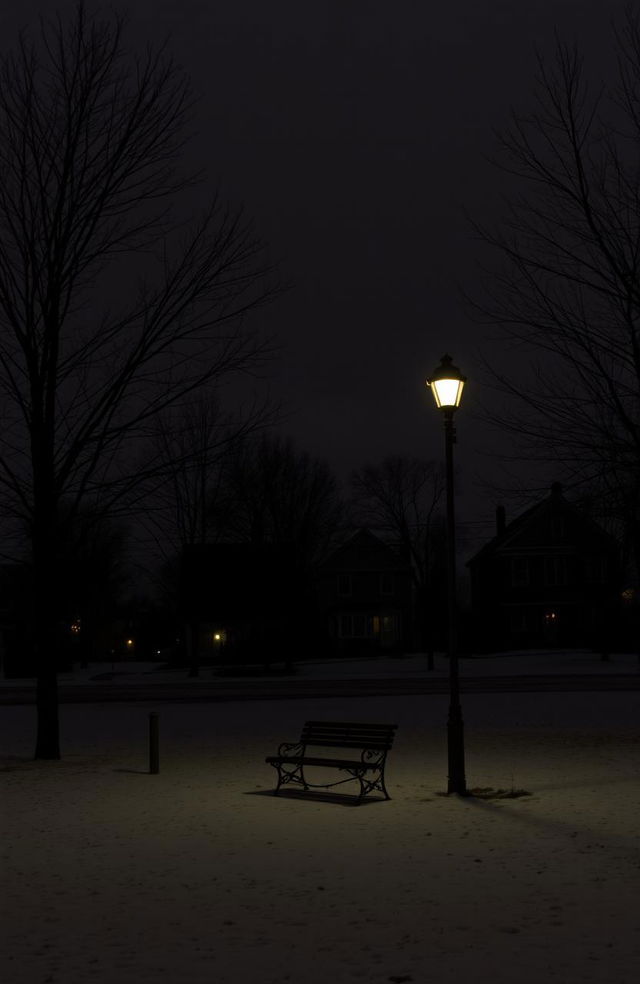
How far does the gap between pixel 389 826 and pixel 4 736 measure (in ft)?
44.6

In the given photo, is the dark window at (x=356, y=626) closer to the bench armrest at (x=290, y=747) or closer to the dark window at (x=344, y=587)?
the dark window at (x=344, y=587)

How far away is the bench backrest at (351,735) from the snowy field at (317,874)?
0.68 m

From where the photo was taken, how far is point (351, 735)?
15016 millimetres

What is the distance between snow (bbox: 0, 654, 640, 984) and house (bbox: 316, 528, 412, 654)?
5496 cm

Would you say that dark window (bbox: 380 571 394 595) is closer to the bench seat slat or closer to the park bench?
the park bench

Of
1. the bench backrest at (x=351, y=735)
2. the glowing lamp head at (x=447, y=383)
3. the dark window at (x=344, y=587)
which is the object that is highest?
the glowing lamp head at (x=447, y=383)

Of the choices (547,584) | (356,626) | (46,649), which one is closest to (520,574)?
(547,584)

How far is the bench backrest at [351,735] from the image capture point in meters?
14.4

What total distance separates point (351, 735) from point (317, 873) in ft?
17.6

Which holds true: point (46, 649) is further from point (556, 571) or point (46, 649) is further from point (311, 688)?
point (556, 571)

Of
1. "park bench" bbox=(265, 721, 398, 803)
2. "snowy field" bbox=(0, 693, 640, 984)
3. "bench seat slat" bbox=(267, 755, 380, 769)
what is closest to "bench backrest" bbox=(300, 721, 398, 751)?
"park bench" bbox=(265, 721, 398, 803)

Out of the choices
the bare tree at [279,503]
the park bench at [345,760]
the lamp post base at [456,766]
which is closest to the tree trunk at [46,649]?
the park bench at [345,760]

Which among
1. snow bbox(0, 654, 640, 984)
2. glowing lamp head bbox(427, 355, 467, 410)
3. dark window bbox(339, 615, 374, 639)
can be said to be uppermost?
glowing lamp head bbox(427, 355, 467, 410)

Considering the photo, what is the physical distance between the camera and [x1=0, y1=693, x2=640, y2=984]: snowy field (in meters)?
7.09
